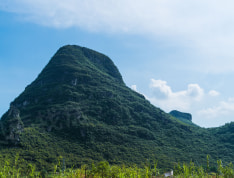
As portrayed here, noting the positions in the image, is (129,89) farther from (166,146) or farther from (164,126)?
(166,146)

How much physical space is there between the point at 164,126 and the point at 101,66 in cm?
7557

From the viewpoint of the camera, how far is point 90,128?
9938 centimetres

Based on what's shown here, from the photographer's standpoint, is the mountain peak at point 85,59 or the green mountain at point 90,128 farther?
the mountain peak at point 85,59

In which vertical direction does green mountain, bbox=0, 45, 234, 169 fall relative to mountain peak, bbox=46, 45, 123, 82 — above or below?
below

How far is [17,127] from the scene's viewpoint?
8125cm

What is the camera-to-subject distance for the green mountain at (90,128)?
77938 millimetres

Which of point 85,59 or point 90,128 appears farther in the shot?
point 85,59

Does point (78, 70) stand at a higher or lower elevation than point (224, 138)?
higher

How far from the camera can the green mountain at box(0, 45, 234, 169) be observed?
77938mm

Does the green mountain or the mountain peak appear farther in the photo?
the mountain peak

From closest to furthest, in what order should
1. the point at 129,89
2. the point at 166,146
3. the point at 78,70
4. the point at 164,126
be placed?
the point at 166,146 → the point at 164,126 → the point at 78,70 → the point at 129,89

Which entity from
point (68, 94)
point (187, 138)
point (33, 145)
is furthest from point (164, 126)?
point (33, 145)

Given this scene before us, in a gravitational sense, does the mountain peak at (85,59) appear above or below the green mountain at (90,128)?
above

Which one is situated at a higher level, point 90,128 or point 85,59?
point 85,59
